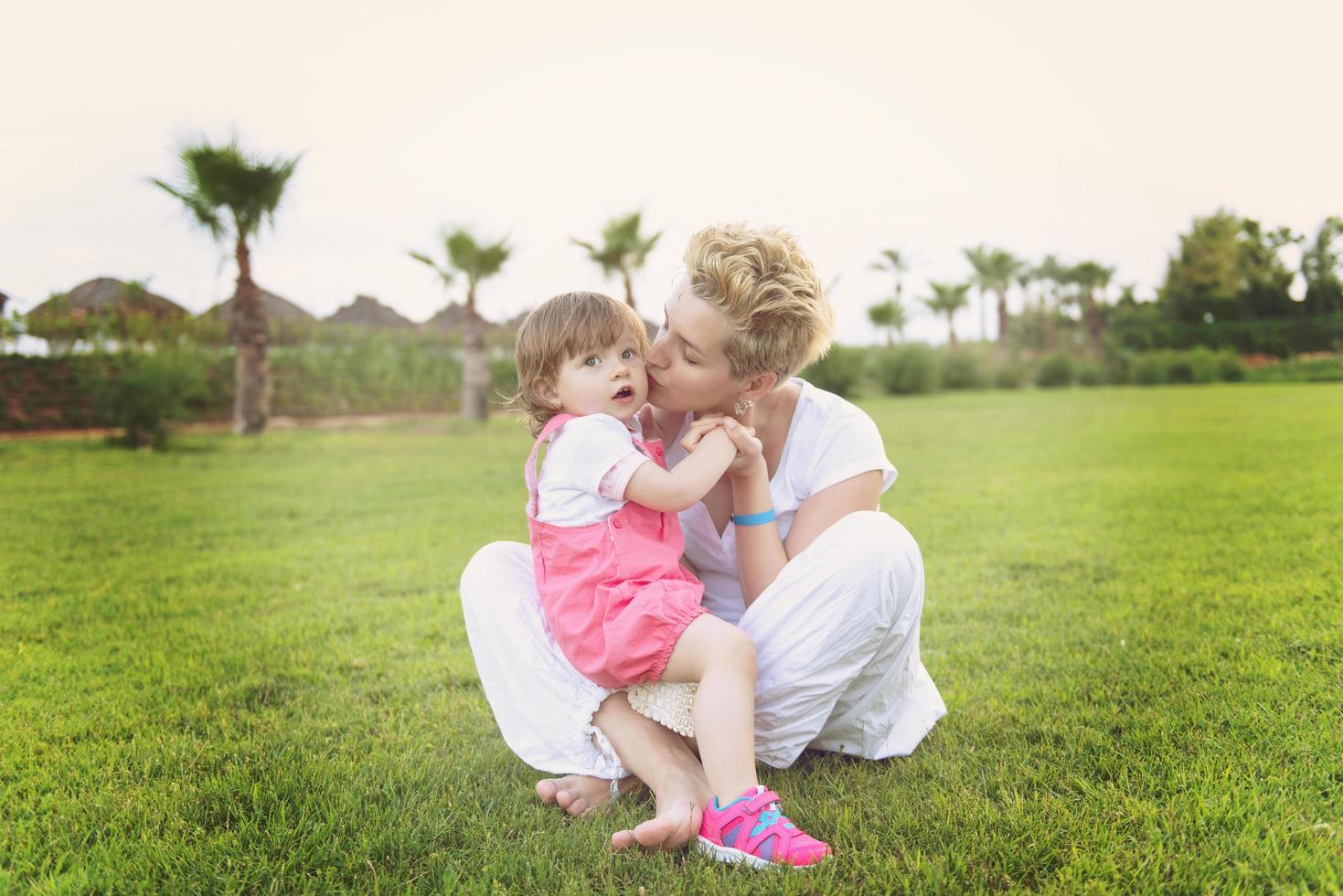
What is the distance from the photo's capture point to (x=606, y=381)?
198 centimetres

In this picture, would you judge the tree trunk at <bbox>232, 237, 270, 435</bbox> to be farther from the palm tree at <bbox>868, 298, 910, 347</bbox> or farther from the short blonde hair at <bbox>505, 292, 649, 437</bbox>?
the palm tree at <bbox>868, 298, 910, 347</bbox>

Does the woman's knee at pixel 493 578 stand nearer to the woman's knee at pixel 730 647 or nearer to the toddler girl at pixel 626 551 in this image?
the toddler girl at pixel 626 551

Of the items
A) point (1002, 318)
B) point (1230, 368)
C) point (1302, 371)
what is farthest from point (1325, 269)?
point (1002, 318)

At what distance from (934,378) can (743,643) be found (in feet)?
63.1

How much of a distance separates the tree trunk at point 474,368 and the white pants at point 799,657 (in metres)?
13.1

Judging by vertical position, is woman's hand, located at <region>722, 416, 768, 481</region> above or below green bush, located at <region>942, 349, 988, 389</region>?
below

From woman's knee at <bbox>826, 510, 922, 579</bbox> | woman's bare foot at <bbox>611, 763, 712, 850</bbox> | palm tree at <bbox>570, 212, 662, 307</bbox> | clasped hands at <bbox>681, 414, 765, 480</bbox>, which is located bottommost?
woman's bare foot at <bbox>611, 763, 712, 850</bbox>

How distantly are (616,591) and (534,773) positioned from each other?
0.63 meters

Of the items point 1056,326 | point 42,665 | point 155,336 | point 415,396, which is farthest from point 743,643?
point 1056,326

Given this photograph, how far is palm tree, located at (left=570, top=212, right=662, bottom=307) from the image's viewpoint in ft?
55.6

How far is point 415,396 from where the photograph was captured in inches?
607

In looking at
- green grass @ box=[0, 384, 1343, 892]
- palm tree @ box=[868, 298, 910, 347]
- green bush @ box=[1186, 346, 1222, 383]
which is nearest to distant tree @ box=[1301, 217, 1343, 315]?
green grass @ box=[0, 384, 1343, 892]

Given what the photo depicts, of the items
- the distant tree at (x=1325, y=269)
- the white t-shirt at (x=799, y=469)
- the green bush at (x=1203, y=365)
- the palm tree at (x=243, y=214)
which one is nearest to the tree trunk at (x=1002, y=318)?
the green bush at (x=1203, y=365)

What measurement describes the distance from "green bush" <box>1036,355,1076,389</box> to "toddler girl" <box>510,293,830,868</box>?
19.7 meters
